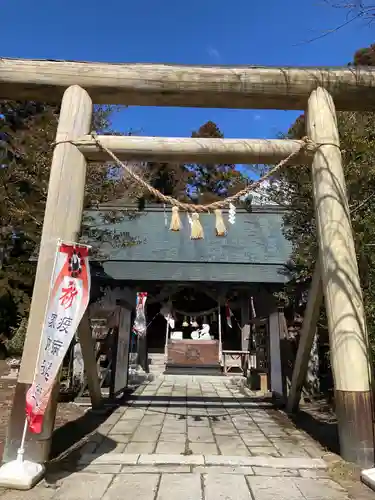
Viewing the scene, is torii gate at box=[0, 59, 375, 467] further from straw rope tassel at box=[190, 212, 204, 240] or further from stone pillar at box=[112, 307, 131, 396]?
stone pillar at box=[112, 307, 131, 396]

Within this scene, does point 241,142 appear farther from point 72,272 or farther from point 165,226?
point 165,226

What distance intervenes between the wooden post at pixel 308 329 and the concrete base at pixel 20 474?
326cm

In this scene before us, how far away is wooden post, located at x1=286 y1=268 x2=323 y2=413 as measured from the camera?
4281mm

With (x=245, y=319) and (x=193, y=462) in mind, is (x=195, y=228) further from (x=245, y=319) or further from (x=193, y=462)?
(x=245, y=319)

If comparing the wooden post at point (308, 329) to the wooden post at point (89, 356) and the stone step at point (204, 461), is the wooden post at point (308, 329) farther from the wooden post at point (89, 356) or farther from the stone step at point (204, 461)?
the wooden post at point (89, 356)

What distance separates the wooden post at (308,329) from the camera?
428 cm

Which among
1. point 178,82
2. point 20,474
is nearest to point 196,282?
point 178,82

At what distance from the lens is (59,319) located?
10.6ft

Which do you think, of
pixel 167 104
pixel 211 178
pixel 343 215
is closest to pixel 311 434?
pixel 343 215

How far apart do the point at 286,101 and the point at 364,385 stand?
3.28 metres

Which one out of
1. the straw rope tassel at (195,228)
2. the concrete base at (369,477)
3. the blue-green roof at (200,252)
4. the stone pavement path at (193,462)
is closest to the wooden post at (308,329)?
the stone pavement path at (193,462)

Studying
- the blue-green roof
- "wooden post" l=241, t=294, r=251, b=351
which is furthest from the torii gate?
"wooden post" l=241, t=294, r=251, b=351

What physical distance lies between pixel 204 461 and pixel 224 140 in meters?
3.44

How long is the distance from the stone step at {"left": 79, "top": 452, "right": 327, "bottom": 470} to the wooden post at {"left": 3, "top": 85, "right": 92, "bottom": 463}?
0.60m
